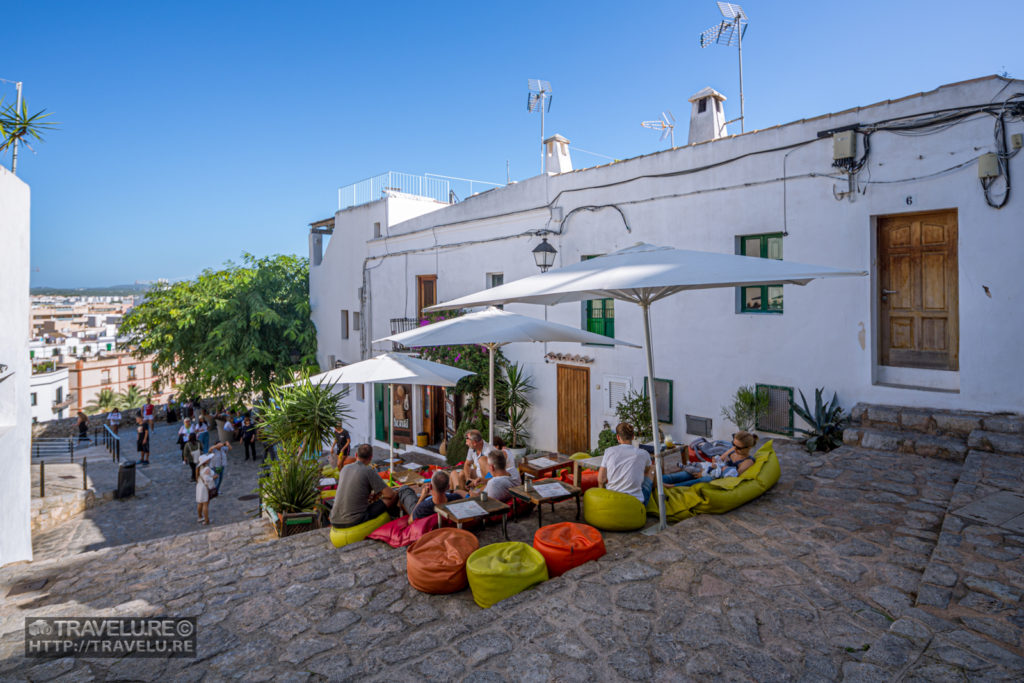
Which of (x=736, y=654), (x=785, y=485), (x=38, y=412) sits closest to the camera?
(x=736, y=654)

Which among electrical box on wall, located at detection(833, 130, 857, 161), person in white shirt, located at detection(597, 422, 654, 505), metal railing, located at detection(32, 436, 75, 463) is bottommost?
metal railing, located at detection(32, 436, 75, 463)

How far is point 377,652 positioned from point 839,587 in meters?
3.01

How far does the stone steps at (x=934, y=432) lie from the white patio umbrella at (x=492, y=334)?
353cm

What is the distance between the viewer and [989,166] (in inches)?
262

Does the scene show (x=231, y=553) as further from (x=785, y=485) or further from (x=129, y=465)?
(x=129, y=465)

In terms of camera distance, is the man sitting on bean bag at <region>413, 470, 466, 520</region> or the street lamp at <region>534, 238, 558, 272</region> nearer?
the man sitting on bean bag at <region>413, 470, 466, 520</region>

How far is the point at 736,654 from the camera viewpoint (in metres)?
2.92

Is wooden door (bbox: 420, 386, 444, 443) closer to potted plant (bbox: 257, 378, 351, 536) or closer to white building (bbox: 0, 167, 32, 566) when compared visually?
potted plant (bbox: 257, 378, 351, 536)

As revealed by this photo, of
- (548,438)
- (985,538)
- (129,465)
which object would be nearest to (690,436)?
(548,438)

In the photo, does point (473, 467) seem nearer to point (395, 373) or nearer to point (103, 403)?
point (395, 373)

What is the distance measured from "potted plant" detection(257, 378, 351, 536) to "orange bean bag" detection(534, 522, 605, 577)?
13.2 feet

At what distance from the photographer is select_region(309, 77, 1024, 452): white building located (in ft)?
22.5

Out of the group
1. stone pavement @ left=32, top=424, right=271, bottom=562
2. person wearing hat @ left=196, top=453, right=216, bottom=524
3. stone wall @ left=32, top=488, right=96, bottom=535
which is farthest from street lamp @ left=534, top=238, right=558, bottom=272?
stone wall @ left=32, top=488, right=96, bottom=535

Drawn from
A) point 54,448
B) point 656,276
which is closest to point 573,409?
point 656,276
